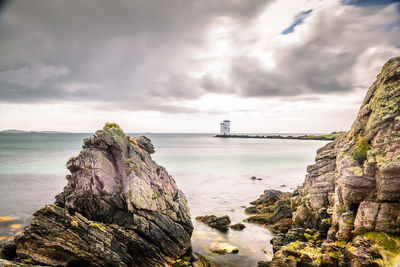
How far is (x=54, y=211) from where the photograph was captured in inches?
524

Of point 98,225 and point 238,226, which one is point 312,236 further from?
point 98,225

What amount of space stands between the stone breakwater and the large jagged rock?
845 centimetres

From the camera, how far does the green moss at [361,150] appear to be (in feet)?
46.6

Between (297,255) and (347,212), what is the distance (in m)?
4.30

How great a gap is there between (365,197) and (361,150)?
3.12 m

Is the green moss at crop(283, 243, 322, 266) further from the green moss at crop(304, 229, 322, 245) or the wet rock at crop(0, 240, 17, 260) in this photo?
the wet rock at crop(0, 240, 17, 260)

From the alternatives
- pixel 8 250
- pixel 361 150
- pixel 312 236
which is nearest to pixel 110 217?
pixel 8 250

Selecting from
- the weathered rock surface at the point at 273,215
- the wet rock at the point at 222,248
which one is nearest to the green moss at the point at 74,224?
the wet rock at the point at 222,248

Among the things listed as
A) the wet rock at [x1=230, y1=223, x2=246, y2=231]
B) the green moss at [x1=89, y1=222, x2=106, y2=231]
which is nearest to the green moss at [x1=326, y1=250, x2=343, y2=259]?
the wet rock at [x1=230, y1=223, x2=246, y2=231]

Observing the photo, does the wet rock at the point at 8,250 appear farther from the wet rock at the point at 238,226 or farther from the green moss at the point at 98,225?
the wet rock at the point at 238,226

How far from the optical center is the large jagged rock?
12.9 metres

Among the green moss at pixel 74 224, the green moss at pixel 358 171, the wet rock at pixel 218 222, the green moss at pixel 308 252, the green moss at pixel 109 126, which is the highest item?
the green moss at pixel 109 126

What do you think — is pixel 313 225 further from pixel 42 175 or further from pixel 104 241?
pixel 42 175

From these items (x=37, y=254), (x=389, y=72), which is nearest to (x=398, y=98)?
(x=389, y=72)
